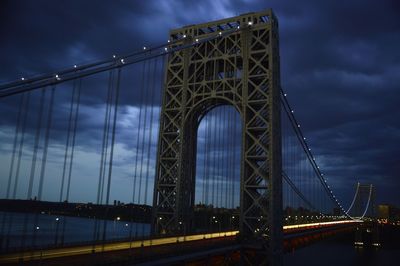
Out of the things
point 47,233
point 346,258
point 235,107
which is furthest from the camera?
point 47,233

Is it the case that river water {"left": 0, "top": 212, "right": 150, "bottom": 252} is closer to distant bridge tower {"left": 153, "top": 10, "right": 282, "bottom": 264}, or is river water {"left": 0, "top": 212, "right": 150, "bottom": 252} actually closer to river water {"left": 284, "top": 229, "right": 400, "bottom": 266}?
distant bridge tower {"left": 153, "top": 10, "right": 282, "bottom": 264}

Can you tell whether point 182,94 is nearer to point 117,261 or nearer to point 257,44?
point 257,44

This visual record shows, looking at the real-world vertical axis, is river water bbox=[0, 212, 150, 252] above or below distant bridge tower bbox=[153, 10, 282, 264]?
below

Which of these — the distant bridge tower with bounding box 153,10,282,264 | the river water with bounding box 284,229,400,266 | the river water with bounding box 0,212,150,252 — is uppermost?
the distant bridge tower with bounding box 153,10,282,264

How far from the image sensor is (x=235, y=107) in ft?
111

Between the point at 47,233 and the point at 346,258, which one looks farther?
the point at 47,233

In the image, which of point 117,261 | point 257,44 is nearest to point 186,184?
point 257,44

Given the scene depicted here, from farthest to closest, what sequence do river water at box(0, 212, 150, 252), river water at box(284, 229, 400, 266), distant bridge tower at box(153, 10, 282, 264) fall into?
1. river water at box(284, 229, 400, 266)
2. distant bridge tower at box(153, 10, 282, 264)
3. river water at box(0, 212, 150, 252)

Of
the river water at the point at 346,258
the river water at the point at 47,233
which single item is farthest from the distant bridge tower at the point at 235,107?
the river water at the point at 346,258

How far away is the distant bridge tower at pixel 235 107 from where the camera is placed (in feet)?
101

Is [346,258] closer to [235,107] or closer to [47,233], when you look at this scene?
[235,107]

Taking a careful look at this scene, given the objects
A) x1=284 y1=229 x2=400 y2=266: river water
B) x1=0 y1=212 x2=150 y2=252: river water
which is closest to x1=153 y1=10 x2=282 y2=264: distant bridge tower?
x1=0 y1=212 x2=150 y2=252: river water

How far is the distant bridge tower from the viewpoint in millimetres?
30891

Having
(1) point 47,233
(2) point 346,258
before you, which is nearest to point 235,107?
(2) point 346,258
